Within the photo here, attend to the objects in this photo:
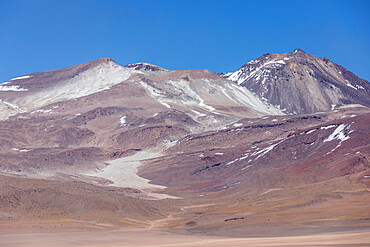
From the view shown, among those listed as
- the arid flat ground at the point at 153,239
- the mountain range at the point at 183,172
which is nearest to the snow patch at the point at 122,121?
the mountain range at the point at 183,172

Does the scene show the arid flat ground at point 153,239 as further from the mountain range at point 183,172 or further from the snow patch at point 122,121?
the snow patch at point 122,121

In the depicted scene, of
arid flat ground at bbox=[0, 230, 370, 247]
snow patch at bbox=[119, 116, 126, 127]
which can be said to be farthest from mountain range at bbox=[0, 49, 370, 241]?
arid flat ground at bbox=[0, 230, 370, 247]

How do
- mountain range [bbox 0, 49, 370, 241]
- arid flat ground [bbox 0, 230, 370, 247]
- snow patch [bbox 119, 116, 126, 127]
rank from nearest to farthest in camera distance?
1. arid flat ground [bbox 0, 230, 370, 247]
2. mountain range [bbox 0, 49, 370, 241]
3. snow patch [bbox 119, 116, 126, 127]

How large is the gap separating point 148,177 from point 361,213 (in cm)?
7306

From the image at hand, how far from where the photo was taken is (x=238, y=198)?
8094 centimetres

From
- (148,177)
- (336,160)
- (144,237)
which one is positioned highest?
(148,177)

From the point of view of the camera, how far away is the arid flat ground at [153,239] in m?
36.2

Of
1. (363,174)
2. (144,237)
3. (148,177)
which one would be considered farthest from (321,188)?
(148,177)

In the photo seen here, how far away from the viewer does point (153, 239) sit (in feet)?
149

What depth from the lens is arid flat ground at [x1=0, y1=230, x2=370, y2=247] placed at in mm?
36156

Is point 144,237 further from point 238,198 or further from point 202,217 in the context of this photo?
point 238,198

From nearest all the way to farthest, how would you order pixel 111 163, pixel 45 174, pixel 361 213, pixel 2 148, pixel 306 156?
pixel 361 213, pixel 306 156, pixel 45 174, pixel 111 163, pixel 2 148

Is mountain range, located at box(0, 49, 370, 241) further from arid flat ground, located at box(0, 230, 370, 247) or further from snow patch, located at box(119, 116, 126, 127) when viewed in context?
arid flat ground, located at box(0, 230, 370, 247)

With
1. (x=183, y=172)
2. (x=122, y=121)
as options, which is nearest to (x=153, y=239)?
(x=183, y=172)
